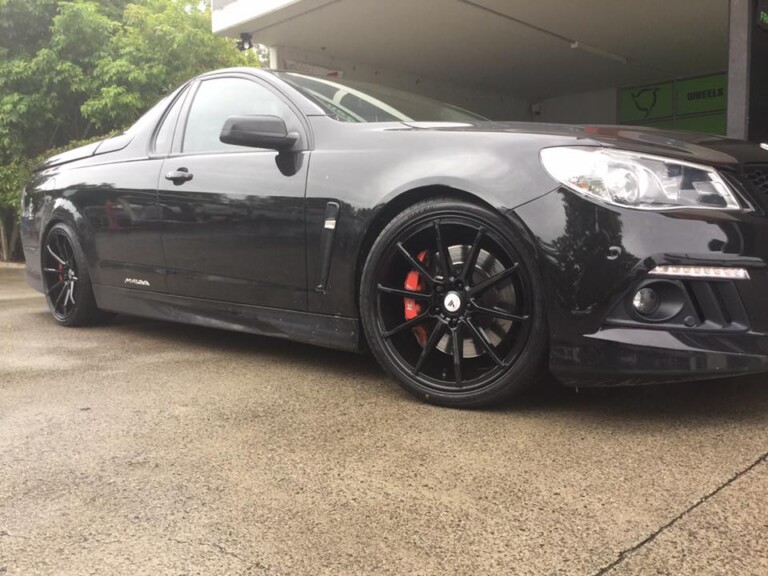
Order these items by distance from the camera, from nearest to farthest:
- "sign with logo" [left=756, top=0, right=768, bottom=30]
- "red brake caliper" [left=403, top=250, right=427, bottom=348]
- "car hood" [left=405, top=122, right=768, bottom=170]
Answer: "car hood" [left=405, top=122, right=768, bottom=170] → "red brake caliper" [left=403, top=250, right=427, bottom=348] → "sign with logo" [left=756, top=0, right=768, bottom=30]

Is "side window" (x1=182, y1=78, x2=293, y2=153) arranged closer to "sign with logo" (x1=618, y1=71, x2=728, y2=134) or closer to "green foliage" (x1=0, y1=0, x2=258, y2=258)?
"green foliage" (x1=0, y1=0, x2=258, y2=258)

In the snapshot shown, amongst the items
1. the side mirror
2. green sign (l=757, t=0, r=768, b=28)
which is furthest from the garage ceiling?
the side mirror

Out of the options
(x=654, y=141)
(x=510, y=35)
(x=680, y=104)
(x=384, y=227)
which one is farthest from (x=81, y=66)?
(x=654, y=141)

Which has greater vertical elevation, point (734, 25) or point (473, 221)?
point (734, 25)

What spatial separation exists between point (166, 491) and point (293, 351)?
1.87m

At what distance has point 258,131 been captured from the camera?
9.80ft

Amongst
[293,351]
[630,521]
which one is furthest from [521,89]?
[630,521]

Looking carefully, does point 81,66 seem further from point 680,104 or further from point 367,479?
point 367,479

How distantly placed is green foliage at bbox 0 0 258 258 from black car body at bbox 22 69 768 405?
8032mm

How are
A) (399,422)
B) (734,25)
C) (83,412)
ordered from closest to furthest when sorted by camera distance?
(399,422) → (83,412) → (734,25)

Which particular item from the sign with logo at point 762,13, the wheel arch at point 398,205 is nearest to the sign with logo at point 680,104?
the sign with logo at point 762,13

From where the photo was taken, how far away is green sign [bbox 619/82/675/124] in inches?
433

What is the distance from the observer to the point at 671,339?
220 centimetres

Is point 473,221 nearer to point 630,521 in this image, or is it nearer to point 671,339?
point 671,339
